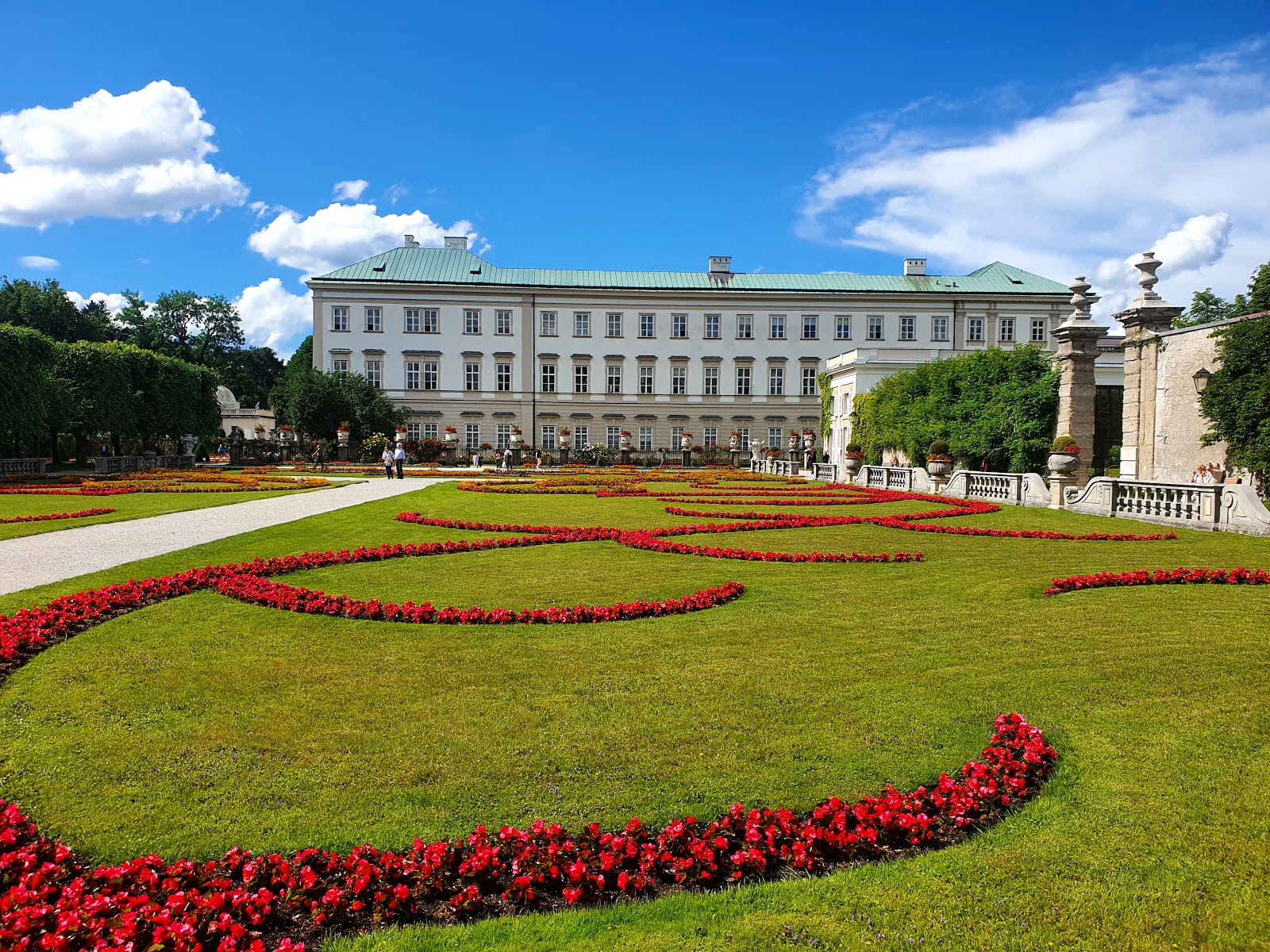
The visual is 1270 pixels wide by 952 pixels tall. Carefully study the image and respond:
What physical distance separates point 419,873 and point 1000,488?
63.4 ft

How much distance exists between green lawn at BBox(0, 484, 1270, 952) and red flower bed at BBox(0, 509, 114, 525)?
7.49 meters

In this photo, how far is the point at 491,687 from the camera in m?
4.77

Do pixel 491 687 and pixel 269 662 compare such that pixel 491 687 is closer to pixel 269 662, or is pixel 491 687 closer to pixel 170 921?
pixel 269 662

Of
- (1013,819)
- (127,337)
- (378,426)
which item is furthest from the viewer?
(127,337)

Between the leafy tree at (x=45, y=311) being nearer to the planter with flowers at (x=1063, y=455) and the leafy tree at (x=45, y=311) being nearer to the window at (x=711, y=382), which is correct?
the window at (x=711, y=382)

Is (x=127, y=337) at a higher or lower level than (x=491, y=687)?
higher

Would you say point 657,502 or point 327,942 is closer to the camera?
point 327,942

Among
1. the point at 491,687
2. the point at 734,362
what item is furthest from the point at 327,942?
the point at 734,362

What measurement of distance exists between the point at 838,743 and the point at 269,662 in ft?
12.0

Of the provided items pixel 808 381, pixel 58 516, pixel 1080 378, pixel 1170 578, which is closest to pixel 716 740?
pixel 1170 578

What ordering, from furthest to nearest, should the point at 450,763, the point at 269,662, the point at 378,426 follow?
the point at 378,426, the point at 269,662, the point at 450,763

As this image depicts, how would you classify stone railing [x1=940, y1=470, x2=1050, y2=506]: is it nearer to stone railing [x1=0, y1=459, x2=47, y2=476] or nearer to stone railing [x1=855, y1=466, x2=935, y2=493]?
stone railing [x1=855, y1=466, x2=935, y2=493]

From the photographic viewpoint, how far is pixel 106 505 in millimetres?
16141

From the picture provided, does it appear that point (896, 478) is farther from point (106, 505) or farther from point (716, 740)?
point (716, 740)
